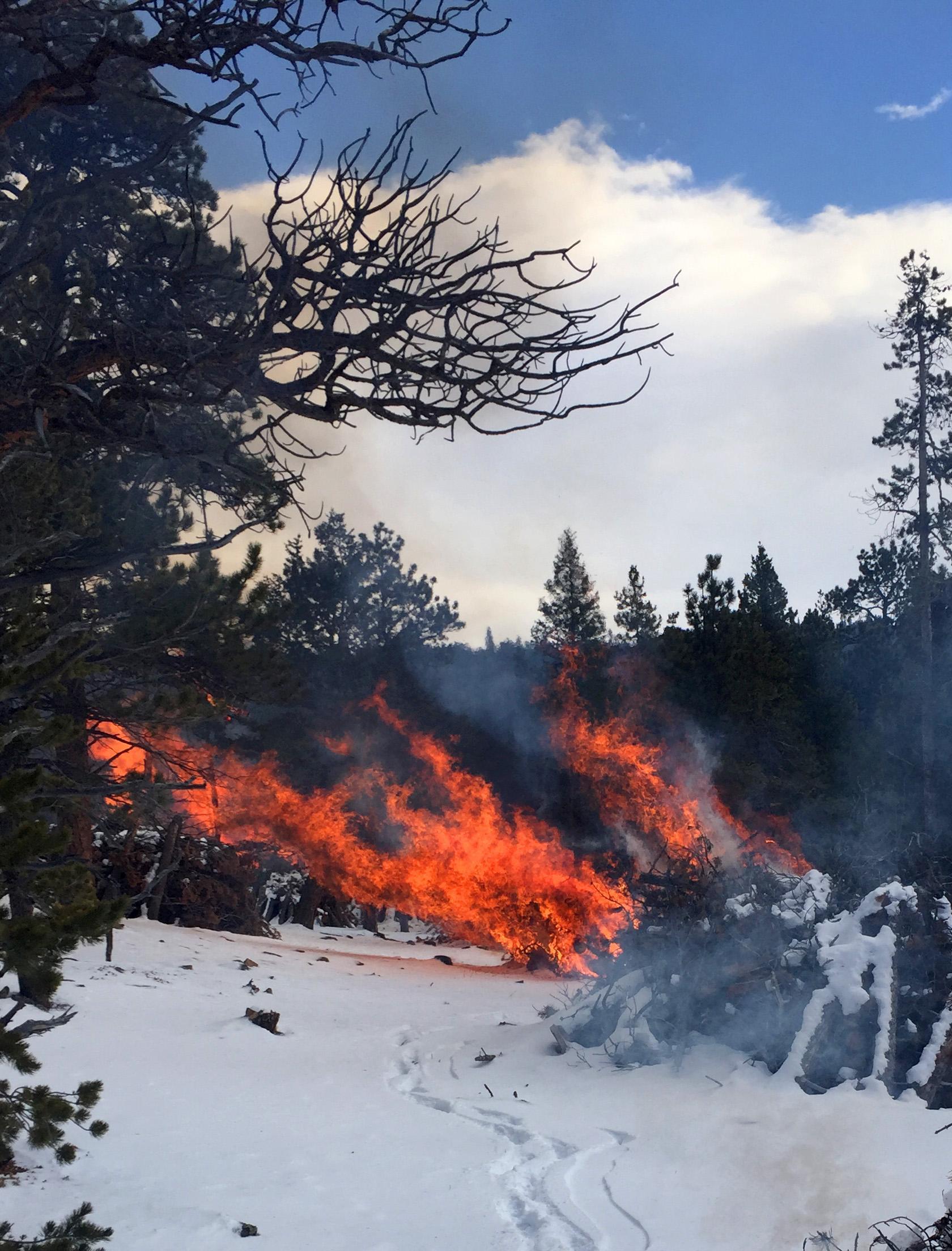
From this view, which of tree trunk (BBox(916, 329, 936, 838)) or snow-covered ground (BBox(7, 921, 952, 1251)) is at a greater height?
tree trunk (BBox(916, 329, 936, 838))

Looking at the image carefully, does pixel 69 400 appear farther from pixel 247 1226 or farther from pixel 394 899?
pixel 394 899

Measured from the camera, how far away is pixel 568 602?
138 ft

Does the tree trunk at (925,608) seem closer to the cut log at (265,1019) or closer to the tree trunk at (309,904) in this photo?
the cut log at (265,1019)

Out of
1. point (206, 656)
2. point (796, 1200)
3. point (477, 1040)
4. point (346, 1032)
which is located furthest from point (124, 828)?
point (796, 1200)

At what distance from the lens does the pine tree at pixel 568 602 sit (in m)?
41.2

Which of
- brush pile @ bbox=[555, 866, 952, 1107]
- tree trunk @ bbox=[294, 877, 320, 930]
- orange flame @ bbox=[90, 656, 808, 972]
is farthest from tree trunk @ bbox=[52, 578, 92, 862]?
tree trunk @ bbox=[294, 877, 320, 930]

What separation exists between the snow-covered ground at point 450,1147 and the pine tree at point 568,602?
97.6 feet

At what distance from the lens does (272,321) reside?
10.6ft

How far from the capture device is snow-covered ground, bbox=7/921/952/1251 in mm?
5629

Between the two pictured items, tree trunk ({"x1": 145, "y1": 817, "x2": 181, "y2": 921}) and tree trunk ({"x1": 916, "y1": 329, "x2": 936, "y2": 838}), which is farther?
tree trunk ({"x1": 916, "y1": 329, "x2": 936, "y2": 838})

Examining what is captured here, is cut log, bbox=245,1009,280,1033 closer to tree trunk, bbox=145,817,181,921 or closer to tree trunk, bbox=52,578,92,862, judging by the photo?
tree trunk, bbox=52,578,92,862

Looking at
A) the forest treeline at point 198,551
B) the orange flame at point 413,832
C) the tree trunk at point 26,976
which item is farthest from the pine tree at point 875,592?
the tree trunk at point 26,976

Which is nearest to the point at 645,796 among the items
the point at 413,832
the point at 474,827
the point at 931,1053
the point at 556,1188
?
the point at 474,827

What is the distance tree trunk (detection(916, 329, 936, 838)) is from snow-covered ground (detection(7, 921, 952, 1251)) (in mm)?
15737
